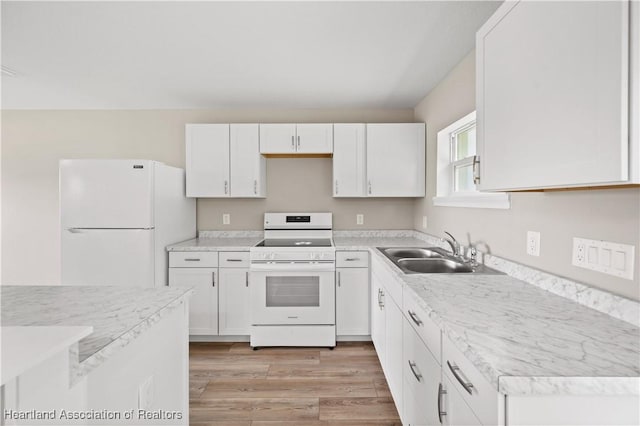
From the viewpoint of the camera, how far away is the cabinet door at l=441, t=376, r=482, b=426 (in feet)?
3.09

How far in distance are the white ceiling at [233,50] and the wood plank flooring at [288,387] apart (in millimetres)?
2377

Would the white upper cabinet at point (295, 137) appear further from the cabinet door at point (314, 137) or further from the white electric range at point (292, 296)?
the white electric range at point (292, 296)

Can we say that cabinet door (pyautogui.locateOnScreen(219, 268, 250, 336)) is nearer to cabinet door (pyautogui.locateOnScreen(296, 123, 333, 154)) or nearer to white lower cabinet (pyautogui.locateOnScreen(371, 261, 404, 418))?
white lower cabinet (pyautogui.locateOnScreen(371, 261, 404, 418))

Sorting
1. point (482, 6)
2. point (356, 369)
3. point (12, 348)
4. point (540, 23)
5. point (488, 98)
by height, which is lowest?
point (356, 369)

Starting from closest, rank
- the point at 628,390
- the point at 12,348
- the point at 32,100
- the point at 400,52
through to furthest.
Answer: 1. the point at 12,348
2. the point at 628,390
3. the point at 400,52
4. the point at 32,100

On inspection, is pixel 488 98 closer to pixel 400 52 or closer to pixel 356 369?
pixel 400 52

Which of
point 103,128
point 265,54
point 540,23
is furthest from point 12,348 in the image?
point 103,128

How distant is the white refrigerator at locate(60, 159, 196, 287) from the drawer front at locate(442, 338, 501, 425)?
8.18 feet

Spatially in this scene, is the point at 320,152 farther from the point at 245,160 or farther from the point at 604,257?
the point at 604,257

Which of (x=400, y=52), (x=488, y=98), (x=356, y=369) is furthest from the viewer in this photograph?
(x=356, y=369)

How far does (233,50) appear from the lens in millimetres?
2215

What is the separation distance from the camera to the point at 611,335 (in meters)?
0.96

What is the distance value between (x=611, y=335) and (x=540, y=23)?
3.29 ft

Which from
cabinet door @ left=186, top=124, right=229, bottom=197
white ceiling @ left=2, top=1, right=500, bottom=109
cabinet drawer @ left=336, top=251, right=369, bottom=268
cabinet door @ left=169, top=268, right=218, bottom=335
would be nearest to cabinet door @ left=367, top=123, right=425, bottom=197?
white ceiling @ left=2, top=1, right=500, bottom=109
